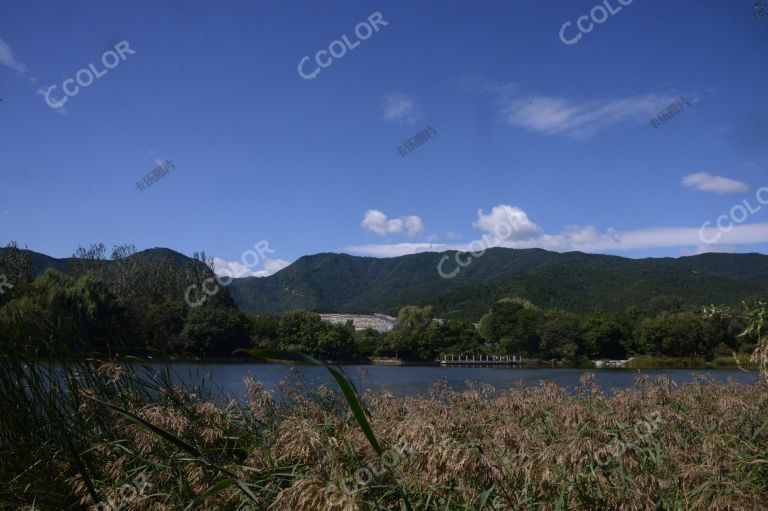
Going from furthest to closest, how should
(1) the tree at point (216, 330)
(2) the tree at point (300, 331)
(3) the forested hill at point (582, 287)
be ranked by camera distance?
(3) the forested hill at point (582, 287), (2) the tree at point (300, 331), (1) the tree at point (216, 330)

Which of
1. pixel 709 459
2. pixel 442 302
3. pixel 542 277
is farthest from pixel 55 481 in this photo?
pixel 542 277

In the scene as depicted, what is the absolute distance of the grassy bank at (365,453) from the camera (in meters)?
2.51

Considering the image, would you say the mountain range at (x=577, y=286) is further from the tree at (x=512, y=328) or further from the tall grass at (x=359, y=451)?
the tall grass at (x=359, y=451)

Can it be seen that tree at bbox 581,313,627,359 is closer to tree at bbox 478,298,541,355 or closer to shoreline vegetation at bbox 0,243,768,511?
tree at bbox 478,298,541,355

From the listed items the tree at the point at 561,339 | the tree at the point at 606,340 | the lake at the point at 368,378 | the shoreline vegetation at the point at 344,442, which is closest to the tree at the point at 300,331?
the lake at the point at 368,378

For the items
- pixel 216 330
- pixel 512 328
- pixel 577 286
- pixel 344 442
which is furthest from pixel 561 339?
pixel 577 286

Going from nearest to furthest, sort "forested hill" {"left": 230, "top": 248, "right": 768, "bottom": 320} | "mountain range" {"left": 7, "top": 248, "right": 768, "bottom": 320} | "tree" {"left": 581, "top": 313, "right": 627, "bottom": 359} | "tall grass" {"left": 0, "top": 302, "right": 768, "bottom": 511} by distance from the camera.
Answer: "tall grass" {"left": 0, "top": 302, "right": 768, "bottom": 511} < "tree" {"left": 581, "top": 313, "right": 627, "bottom": 359} < "mountain range" {"left": 7, "top": 248, "right": 768, "bottom": 320} < "forested hill" {"left": 230, "top": 248, "right": 768, "bottom": 320}

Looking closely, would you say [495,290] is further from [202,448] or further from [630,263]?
[202,448]

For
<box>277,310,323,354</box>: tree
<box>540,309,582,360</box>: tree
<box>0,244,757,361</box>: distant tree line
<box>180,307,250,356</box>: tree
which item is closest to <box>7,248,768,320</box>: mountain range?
<box>0,244,757,361</box>: distant tree line

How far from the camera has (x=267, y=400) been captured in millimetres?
5168

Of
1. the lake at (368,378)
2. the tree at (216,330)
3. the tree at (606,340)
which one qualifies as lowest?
the tree at (606,340)

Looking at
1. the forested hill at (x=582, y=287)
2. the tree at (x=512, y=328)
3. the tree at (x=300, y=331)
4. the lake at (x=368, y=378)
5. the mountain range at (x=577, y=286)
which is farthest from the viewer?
the forested hill at (x=582, y=287)

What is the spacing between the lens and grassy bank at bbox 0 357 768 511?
2.51m

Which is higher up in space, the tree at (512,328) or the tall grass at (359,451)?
the tall grass at (359,451)
